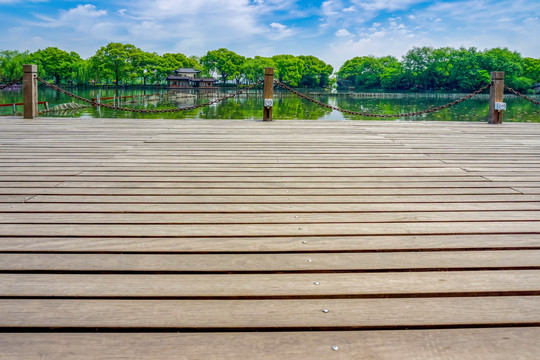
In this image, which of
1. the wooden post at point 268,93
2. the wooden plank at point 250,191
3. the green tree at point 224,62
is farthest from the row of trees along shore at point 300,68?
the wooden plank at point 250,191

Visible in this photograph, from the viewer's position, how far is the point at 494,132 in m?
7.20

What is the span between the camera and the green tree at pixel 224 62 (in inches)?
4385

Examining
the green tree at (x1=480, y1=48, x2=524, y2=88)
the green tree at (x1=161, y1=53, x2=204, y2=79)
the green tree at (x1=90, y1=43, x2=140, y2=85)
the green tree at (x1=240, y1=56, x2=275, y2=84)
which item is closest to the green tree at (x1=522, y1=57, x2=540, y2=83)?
the green tree at (x1=480, y1=48, x2=524, y2=88)

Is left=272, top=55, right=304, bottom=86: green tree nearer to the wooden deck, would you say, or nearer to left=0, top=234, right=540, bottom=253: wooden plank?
the wooden deck

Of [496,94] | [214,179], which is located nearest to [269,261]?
[214,179]

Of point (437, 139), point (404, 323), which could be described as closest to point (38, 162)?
point (404, 323)

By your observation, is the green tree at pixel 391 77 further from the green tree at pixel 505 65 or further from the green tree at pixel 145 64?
the green tree at pixel 145 64

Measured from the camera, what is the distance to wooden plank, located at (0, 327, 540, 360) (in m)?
1.33

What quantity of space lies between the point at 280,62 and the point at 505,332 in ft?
391

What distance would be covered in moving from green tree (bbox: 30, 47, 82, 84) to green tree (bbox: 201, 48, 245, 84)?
32029 millimetres

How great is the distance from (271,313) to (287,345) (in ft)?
0.62

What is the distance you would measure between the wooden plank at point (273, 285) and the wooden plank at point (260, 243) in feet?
0.94

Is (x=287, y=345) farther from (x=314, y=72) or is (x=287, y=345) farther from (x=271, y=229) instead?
(x=314, y=72)

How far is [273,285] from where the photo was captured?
5.81 ft
